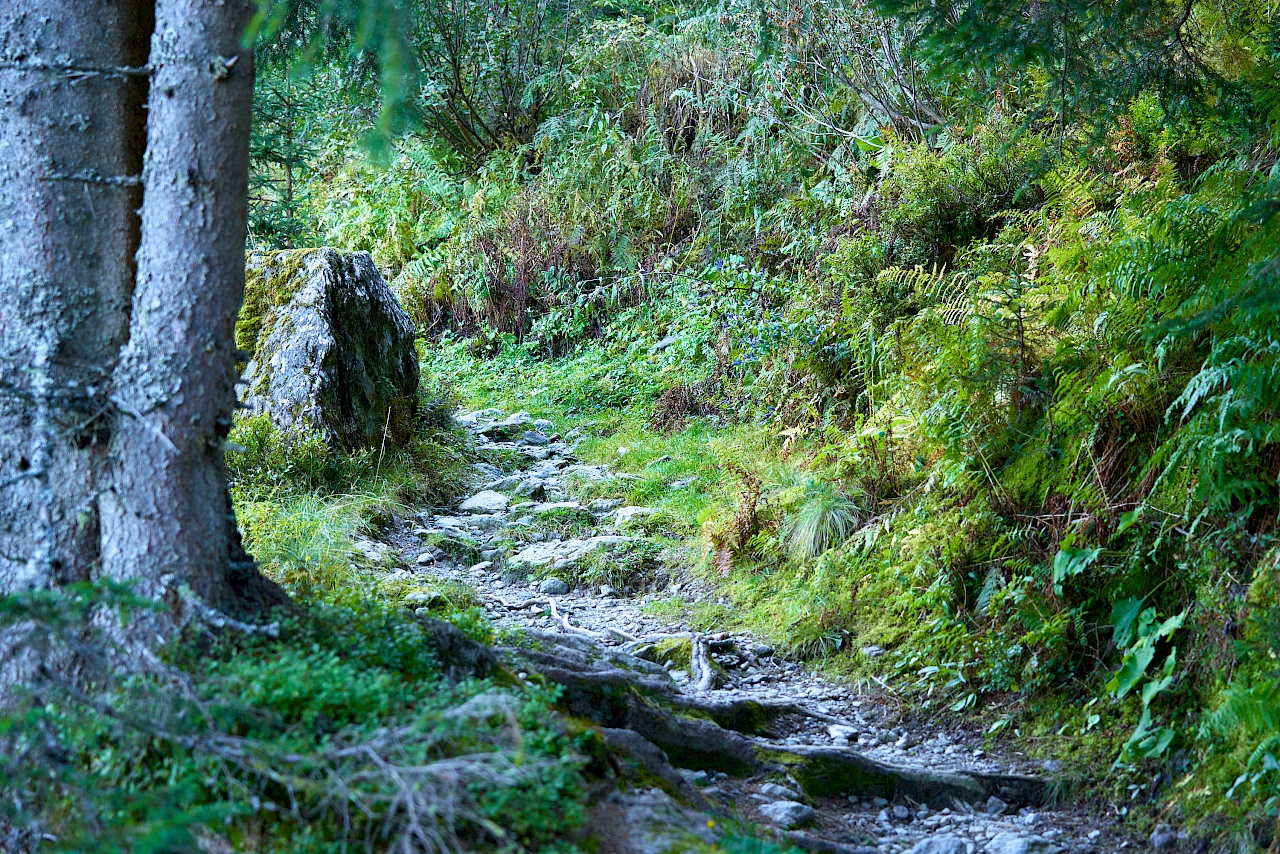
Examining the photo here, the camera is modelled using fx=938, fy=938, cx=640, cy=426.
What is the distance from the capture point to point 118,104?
3008 millimetres

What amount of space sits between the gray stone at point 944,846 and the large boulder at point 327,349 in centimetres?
533

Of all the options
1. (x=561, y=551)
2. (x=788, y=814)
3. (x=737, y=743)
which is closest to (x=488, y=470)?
(x=561, y=551)

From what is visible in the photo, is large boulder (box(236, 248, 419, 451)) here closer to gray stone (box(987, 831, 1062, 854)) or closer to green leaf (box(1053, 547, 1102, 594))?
green leaf (box(1053, 547, 1102, 594))

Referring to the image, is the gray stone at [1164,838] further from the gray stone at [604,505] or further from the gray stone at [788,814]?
the gray stone at [604,505]

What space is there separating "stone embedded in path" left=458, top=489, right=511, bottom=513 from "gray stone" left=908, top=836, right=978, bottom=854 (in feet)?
15.9

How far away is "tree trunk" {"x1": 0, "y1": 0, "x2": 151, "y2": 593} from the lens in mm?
2809

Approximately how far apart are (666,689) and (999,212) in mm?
4493

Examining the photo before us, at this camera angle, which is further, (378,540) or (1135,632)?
(378,540)

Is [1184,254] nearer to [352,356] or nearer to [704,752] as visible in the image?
[704,752]

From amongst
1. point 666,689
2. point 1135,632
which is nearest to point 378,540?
point 666,689

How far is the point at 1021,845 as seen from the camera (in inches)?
137

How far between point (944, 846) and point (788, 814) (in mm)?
573

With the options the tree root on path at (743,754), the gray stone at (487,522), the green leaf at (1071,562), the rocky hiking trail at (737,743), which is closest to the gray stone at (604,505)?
the gray stone at (487,522)

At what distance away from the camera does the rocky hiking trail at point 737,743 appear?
10.6 feet
